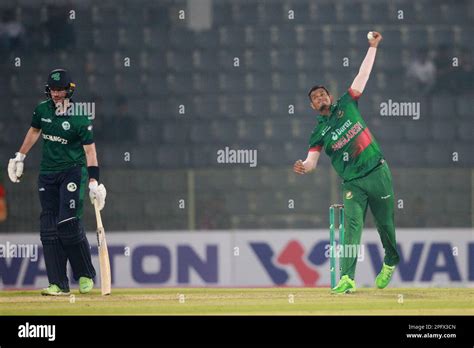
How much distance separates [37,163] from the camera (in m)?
10.5

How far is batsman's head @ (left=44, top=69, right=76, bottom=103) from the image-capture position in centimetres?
811

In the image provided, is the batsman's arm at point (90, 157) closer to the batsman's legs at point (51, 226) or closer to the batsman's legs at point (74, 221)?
the batsman's legs at point (74, 221)

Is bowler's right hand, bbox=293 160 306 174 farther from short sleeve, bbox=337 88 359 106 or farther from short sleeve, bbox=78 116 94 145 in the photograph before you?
short sleeve, bbox=78 116 94 145

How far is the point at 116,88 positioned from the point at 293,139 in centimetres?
165

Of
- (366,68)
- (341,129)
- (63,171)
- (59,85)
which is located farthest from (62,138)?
(366,68)

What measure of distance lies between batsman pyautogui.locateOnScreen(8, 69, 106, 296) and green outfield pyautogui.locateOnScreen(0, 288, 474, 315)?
36cm

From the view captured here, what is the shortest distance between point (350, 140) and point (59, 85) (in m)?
1.99

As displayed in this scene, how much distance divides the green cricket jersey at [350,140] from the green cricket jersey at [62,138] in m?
1.64

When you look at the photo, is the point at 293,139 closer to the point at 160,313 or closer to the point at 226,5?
the point at 226,5

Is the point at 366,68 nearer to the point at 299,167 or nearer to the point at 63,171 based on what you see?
the point at 299,167

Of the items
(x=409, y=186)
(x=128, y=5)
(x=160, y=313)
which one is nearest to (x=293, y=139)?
(x=409, y=186)

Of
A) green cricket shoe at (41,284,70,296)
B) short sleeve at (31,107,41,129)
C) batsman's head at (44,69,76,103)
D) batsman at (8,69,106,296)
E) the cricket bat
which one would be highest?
batsman's head at (44,69,76,103)

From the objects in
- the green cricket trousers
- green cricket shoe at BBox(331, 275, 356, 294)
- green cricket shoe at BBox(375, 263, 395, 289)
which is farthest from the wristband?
green cricket shoe at BBox(375, 263, 395, 289)
